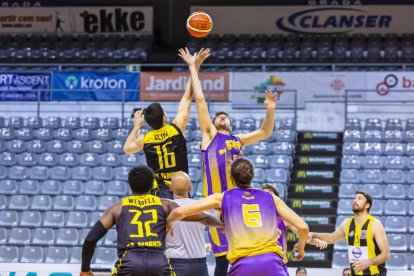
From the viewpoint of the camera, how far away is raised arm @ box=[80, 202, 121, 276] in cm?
680

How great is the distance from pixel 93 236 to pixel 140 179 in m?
0.61

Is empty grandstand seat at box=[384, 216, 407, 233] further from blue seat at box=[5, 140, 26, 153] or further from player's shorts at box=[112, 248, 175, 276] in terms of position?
player's shorts at box=[112, 248, 175, 276]

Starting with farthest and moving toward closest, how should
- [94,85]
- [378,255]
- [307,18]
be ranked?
1. [307,18]
2. [94,85]
3. [378,255]

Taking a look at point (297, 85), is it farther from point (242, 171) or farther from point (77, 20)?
point (242, 171)

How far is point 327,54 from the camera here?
26.7 meters

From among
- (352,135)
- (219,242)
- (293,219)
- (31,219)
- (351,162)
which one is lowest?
(31,219)

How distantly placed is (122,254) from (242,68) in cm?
1894

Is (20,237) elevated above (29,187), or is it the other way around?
(29,187)

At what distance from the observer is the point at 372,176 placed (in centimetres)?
1719

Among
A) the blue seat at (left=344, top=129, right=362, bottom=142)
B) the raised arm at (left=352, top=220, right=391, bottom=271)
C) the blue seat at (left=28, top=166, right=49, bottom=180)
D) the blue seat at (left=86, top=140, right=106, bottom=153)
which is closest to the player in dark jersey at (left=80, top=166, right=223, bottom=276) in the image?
the raised arm at (left=352, top=220, right=391, bottom=271)

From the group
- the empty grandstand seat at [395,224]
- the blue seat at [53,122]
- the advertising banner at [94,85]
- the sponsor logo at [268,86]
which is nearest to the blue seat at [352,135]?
the sponsor logo at [268,86]

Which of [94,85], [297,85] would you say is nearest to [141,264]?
[297,85]

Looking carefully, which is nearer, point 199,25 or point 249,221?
point 249,221

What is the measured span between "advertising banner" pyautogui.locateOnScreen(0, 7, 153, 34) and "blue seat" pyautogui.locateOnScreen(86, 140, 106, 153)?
11.5 m
